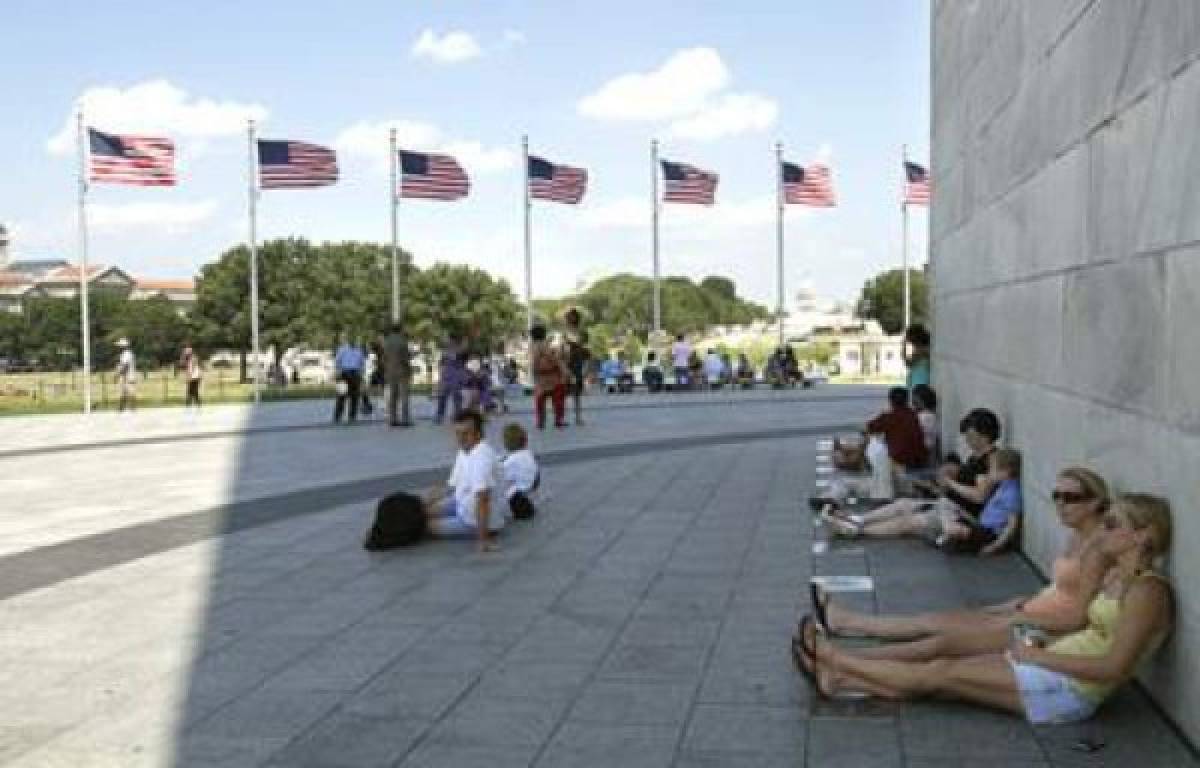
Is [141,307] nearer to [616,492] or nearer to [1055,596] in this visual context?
[616,492]

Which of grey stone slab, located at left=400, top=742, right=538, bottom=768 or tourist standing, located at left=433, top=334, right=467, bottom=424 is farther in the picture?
tourist standing, located at left=433, top=334, right=467, bottom=424

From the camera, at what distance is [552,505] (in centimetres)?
1282

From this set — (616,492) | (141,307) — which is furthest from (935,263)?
(141,307)

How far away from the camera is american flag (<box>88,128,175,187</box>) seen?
29109 mm

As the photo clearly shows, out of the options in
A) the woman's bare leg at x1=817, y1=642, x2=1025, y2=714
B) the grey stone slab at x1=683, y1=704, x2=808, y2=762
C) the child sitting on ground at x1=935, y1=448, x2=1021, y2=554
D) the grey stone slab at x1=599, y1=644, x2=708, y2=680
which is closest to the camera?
the grey stone slab at x1=683, y1=704, x2=808, y2=762

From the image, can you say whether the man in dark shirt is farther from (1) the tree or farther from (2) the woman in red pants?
(1) the tree

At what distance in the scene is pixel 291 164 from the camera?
31438mm

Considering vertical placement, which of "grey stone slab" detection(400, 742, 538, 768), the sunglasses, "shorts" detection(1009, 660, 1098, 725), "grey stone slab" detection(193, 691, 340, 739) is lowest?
"grey stone slab" detection(193, 691, 340, 739)

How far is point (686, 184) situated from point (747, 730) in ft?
108

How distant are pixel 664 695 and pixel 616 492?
7555 millimetres

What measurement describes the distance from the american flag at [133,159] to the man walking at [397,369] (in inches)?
347

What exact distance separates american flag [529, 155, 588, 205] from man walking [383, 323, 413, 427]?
13.5 m

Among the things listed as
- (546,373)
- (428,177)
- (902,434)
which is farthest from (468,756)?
(428,177)

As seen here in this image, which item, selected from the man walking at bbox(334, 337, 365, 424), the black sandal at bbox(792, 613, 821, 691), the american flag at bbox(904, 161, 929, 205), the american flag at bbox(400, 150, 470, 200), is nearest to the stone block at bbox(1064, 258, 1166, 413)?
the black sandal at bbox(792, 613, 821, 691)
